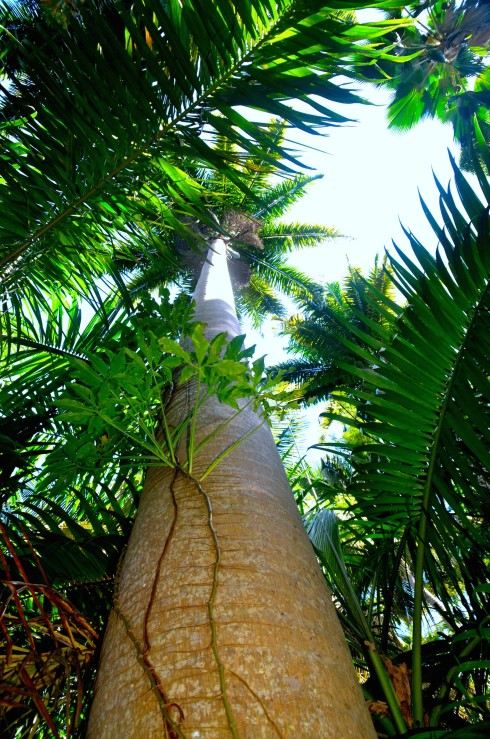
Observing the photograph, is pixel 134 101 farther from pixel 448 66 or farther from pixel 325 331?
pixel 448 66

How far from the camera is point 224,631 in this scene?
71 centimetres

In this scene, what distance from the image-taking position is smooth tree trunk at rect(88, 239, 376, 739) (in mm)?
612

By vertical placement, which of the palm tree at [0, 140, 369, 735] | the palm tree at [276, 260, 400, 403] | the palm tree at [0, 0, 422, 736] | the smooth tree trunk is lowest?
the smooth tree trunk

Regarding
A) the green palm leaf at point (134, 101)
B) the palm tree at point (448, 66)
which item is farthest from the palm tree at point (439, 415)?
the palm tree at point (448, 66)

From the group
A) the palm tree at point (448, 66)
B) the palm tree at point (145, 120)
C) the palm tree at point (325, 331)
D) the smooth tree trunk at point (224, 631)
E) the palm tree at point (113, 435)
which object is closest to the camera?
the smooth tree trunk at point (224, 631)

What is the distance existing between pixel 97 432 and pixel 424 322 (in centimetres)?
110

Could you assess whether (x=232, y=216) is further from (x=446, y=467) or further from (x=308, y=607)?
(x=308, y=607)

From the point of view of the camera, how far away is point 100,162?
1.48 metres

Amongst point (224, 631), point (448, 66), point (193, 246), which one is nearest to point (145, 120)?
point (193, 246)

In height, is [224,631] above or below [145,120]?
below

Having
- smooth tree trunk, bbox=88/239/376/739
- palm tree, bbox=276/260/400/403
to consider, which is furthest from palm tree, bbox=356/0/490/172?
smooth tree trunk, bbox=88/239/376/739

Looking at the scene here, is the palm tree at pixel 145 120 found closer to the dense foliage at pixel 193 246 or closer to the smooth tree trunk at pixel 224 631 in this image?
the dense foliage at pixel 193 246

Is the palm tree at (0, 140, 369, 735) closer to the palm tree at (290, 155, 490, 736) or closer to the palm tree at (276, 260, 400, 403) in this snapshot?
the palm tree at (290, 155, 490, 736)

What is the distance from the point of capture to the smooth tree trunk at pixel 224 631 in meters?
0.61
